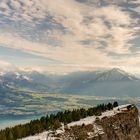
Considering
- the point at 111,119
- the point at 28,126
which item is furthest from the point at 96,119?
the point at 28,126

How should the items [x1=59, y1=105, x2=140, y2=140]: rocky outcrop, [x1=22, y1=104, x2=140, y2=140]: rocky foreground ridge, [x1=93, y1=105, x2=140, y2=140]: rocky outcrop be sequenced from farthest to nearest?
1. [x1=93, y1=105, x2=140, y2=140]: rocky outcrop
2. [x1=59, y1=105, x2=140, y2=140]: rocky outcrop
3. [x1=22, y1=104, x2=140, y2=140]: rocky foreground ridge

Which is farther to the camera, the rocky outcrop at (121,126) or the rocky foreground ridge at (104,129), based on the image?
the rocky outcrop at (121,126)

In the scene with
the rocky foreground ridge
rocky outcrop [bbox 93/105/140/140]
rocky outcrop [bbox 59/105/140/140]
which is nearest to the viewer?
the rocky foreground ridge

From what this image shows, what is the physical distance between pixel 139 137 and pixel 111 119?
17540 millimetres

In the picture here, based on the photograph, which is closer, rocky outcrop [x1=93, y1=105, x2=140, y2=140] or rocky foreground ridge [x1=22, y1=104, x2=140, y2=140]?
rocky foreground ridge [x1=22, y1=104, x2=140, y2=140]

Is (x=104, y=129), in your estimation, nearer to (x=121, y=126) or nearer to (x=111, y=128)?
(x=111, y=128)

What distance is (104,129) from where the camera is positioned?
106188 mm

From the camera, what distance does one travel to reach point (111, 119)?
11281 centimetres

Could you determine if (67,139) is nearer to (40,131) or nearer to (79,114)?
(40,131)

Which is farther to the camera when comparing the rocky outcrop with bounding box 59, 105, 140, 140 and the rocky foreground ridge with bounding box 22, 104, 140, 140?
the rocky outcrop with bounding box 59, 105, 140, 140

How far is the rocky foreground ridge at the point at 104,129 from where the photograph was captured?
95375 millimetres

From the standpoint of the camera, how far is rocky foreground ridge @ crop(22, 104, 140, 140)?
313 feet

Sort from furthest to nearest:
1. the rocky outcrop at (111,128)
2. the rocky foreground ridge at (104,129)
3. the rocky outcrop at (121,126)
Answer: the rocky outcrop at (121,126) → the rocky outcrop at (111,128) → the rocky foreground ridge at (104,129)

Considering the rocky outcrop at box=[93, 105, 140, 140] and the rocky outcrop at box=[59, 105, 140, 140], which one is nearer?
the rocky outcrop at box=[59, 105, 140, 140]
